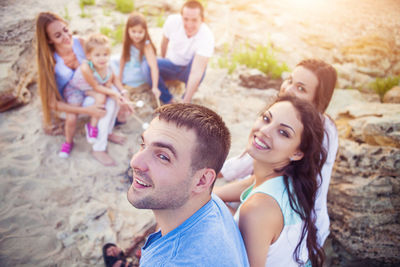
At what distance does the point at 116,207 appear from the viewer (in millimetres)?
2646

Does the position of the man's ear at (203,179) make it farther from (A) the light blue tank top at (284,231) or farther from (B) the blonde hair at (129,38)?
(B) the blonde hair at (129,38)

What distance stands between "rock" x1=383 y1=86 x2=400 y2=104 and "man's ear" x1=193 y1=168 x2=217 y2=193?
165 inches

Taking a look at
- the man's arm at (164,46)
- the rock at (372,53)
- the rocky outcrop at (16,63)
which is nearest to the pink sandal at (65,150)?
the rocky outcrop at (16,63)

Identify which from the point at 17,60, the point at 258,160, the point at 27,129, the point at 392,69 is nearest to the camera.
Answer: the point at 258,160

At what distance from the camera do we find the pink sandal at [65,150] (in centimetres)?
304

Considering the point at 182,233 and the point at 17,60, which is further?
the point at 17,60

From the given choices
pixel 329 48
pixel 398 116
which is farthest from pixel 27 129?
pixel 329 48

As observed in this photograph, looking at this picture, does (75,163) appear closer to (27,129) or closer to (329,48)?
(27,129)

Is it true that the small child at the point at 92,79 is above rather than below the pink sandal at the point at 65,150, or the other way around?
above

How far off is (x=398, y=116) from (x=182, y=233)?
8.67ft

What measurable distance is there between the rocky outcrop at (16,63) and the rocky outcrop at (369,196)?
165 inches

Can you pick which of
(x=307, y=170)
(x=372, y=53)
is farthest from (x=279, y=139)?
(x=372, y=53)

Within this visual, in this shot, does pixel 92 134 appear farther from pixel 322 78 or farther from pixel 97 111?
pixel 322 78

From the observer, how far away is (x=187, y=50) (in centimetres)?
400
